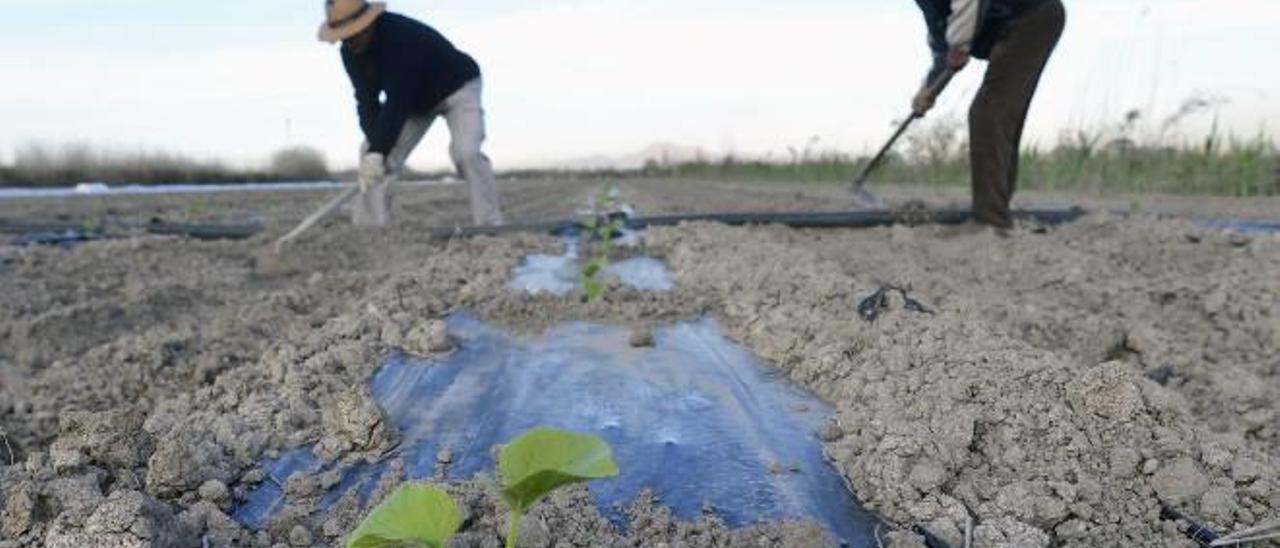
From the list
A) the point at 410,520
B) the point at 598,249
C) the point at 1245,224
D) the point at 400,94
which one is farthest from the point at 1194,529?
the point at 1245,224

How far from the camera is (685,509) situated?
5.04ft

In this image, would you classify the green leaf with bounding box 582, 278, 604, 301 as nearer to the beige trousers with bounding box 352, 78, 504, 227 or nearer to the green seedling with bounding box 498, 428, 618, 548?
the green seedling with bounding box 498, 428, 618, 548

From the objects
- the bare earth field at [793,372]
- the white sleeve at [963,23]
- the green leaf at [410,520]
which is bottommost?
the bare earth field at [793,372]

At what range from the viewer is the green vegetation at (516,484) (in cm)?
94

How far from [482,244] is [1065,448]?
3420 mm

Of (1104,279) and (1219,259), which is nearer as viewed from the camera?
(1104,279)

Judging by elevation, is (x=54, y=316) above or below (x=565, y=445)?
below

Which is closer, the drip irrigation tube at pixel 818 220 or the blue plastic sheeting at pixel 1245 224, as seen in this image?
the drip irrigation tube at pixel 818 220

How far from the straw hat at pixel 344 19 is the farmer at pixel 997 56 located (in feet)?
8.05

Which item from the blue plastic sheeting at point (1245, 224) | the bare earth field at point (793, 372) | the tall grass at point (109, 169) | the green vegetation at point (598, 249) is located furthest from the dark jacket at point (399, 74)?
the tall grass at point (109, 169)

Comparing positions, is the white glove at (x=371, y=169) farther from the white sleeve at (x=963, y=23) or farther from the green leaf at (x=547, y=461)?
the green leaf at (x=547, y=461)

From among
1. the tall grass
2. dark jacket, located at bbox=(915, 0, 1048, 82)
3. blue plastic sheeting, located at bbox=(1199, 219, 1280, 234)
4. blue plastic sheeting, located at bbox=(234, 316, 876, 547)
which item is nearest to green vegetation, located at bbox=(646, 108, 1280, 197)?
blue plastic sheeting, located at bbox=(1199, 219, 1280, 234)

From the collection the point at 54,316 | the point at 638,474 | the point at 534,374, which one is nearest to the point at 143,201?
the point at 54,316

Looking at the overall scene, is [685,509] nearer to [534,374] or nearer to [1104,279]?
[534,374]
